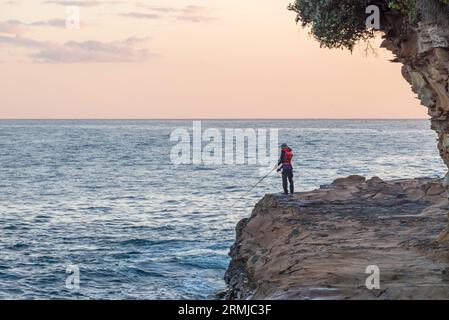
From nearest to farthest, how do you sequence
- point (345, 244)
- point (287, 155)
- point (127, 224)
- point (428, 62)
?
point (428, 62) < point (345, 244) < point (287, 155) < point (127, 224)

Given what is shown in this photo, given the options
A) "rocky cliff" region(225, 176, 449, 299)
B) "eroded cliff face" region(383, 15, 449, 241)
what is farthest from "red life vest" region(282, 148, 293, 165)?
"eroded cliff face" region(383, 15, 449, 241)

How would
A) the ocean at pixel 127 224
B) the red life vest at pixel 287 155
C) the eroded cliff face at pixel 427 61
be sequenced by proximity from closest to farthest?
the eroded cliff face at pixel 427 61 < the ocean at pixel 127 224 < the red life vest at pixel 287 155

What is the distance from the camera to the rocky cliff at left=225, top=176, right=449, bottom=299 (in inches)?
585

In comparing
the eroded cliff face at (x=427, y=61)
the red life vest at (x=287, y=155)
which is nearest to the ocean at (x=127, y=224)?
the red life vest at (x=287, y=155)

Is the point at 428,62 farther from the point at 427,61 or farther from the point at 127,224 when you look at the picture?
the point at 127,224

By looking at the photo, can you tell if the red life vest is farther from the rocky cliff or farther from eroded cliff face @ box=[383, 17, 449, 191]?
eroded cliff face @ box=[383, 17, 449, 191]

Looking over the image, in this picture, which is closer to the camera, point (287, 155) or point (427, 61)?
point (427, 61)

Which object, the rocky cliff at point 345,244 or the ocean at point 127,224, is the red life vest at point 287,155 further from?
the ocean at point 127,224

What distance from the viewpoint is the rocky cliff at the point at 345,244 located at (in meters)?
14.9

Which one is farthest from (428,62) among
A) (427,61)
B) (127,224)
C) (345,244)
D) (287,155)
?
(127,224)

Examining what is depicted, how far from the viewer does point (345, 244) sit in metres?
18.8

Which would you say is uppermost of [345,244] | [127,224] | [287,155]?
[287,155]

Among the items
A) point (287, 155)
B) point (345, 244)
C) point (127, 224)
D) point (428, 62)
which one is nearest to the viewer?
point (428, 62)

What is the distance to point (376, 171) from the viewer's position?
65375 mm
